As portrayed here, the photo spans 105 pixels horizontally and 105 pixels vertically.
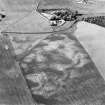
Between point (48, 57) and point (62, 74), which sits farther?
point (48, 57)

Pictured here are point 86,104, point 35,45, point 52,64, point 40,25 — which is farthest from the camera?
point 40,25

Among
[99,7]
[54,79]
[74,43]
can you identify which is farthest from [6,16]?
[99,7]

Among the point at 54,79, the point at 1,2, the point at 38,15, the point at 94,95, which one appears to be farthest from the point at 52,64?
the point at 1,2

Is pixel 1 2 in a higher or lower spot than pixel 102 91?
higher

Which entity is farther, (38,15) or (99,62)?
(38,15)

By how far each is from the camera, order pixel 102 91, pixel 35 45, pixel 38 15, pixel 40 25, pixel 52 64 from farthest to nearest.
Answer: pixel 38 15, pixel 40 25, pixel 35 45, pixel 52 64, pixel 102 91

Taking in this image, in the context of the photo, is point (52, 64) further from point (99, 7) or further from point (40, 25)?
point (99, 7)

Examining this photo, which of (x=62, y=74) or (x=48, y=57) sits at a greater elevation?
(x=48, y=57)

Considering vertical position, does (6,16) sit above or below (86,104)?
above

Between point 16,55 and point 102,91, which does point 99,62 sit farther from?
point 16,55
